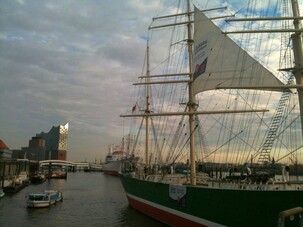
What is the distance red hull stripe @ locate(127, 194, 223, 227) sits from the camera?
728 inches

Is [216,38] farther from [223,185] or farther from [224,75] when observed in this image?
[223,185]

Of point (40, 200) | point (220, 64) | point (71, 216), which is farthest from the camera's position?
point (40, 200)

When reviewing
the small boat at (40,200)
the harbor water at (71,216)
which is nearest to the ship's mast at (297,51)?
the harbor water at (71,216)

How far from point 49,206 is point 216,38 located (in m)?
23.4

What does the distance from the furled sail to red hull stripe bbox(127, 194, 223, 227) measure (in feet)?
28.1

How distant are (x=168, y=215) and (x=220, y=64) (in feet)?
37.8

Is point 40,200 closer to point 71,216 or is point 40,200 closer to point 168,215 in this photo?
point 71,216

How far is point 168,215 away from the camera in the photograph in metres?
22.2

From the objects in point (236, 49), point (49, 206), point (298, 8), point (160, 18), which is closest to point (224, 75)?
point (236, 49)

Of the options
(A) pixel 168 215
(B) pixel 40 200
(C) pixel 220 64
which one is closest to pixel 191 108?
(C) pixel 220 64

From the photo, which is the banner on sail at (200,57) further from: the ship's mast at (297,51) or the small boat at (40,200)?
the small boat at (40,200)

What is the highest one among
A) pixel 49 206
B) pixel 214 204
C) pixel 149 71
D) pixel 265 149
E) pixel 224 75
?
pixel 149 71

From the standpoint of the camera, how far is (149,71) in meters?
43.5

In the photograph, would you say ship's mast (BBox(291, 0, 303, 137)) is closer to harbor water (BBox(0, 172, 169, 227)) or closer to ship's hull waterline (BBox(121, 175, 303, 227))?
ship's hull waterline (BBox(121, 175, 303, 227))
